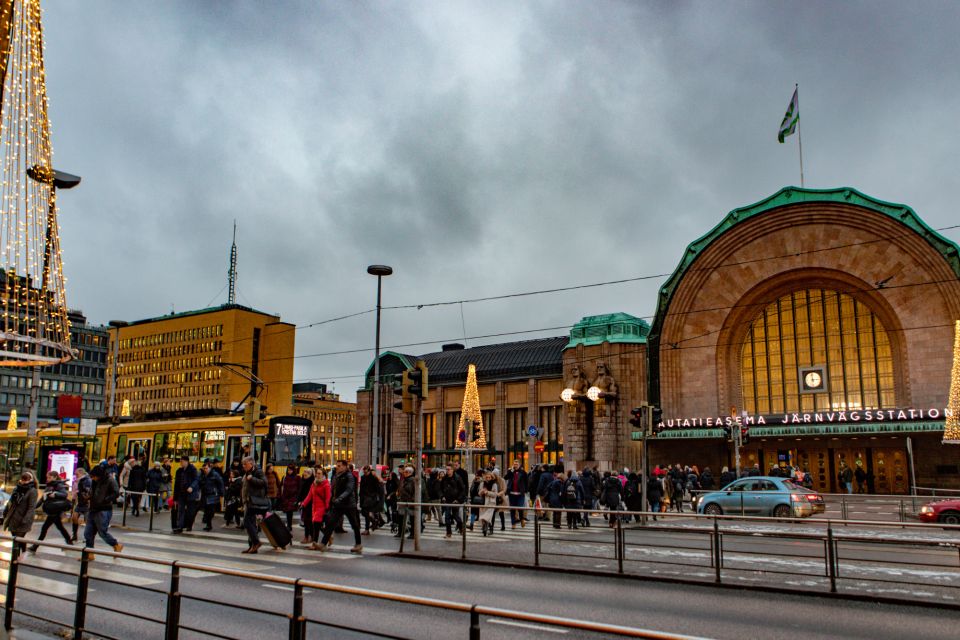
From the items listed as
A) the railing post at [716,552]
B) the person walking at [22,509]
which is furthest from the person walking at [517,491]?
the person walking at [22,509]

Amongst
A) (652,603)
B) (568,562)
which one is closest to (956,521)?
(568,562)

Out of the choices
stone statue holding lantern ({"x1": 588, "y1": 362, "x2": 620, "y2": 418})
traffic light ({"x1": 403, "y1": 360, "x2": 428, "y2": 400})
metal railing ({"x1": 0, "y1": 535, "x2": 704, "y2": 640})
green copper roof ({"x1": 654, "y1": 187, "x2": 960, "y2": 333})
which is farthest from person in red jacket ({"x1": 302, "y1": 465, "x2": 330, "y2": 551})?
green copper roof ({"x1": 654, "y1": 187, "x2": 960, "y2": 333})

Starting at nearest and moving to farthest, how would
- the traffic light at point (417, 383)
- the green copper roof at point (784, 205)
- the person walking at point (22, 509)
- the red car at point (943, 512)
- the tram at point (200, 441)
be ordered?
the person walking at point (22, 509) < the traffic light at point (417, 383) < the red car at point (943, 512) < the tram at point (200, 441) < the green copper roof at point (784, 205)

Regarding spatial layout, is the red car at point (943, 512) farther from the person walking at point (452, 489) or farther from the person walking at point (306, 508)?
the person walking at point (306, 508)

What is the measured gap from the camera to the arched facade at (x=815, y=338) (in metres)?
37.1

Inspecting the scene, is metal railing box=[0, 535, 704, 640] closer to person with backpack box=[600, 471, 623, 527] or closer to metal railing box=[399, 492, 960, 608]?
metal railing box=[399, 492, 960, 608]

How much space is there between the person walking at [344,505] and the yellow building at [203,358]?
8909 cm

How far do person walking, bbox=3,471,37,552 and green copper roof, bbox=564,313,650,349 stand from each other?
1449 inches

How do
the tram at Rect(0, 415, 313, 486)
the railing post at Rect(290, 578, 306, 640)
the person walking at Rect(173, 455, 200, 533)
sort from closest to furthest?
the railing post at Rect(290, 578, 306, 640)
the person walking at Rect(173, 455, 200, 533)
the tram at Rect(0, 415, 313, 486)

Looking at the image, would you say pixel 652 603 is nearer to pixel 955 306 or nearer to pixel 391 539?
pixel 391 539

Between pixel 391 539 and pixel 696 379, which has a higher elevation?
pixel 696 379

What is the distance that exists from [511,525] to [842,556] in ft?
40.4

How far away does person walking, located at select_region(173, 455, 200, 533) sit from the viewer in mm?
18469

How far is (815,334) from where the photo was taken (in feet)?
136
